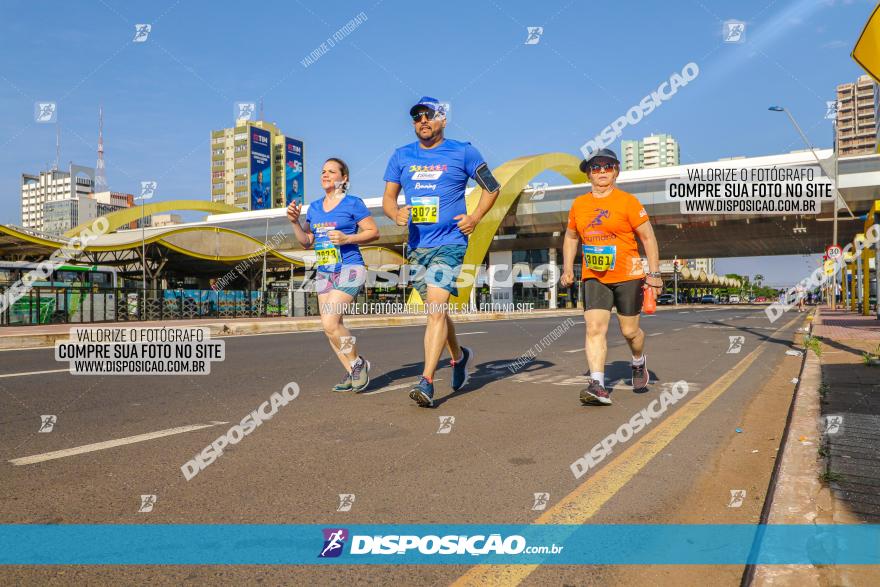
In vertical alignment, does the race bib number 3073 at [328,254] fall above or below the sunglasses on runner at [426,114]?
below

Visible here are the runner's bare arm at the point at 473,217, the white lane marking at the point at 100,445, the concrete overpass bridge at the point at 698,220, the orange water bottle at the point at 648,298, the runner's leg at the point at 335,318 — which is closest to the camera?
the white lane marking at the point at 100,445

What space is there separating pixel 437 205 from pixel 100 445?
112 inches

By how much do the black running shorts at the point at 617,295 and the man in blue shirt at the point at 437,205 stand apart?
113 cm

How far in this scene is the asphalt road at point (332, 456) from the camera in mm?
2525

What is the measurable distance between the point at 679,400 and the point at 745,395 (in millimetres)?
883

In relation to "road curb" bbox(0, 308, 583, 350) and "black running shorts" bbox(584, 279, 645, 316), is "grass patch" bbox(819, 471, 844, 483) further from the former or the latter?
"road curb" bbox(0, 308, 583, 350)

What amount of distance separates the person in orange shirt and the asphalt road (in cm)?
65

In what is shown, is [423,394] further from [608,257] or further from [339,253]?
[608,257]

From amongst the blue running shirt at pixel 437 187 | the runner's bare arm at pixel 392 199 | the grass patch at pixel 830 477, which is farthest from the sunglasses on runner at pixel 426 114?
the grass patch at pixel 830 477

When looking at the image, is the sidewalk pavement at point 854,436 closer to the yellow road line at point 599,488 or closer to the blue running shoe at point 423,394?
the yellow road line at point 599,488

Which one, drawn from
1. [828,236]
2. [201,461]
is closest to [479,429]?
[201,461]

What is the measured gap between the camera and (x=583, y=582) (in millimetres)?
2076

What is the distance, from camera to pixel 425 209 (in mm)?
5172

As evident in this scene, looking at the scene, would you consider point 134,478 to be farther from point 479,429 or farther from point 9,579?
point 479,429
